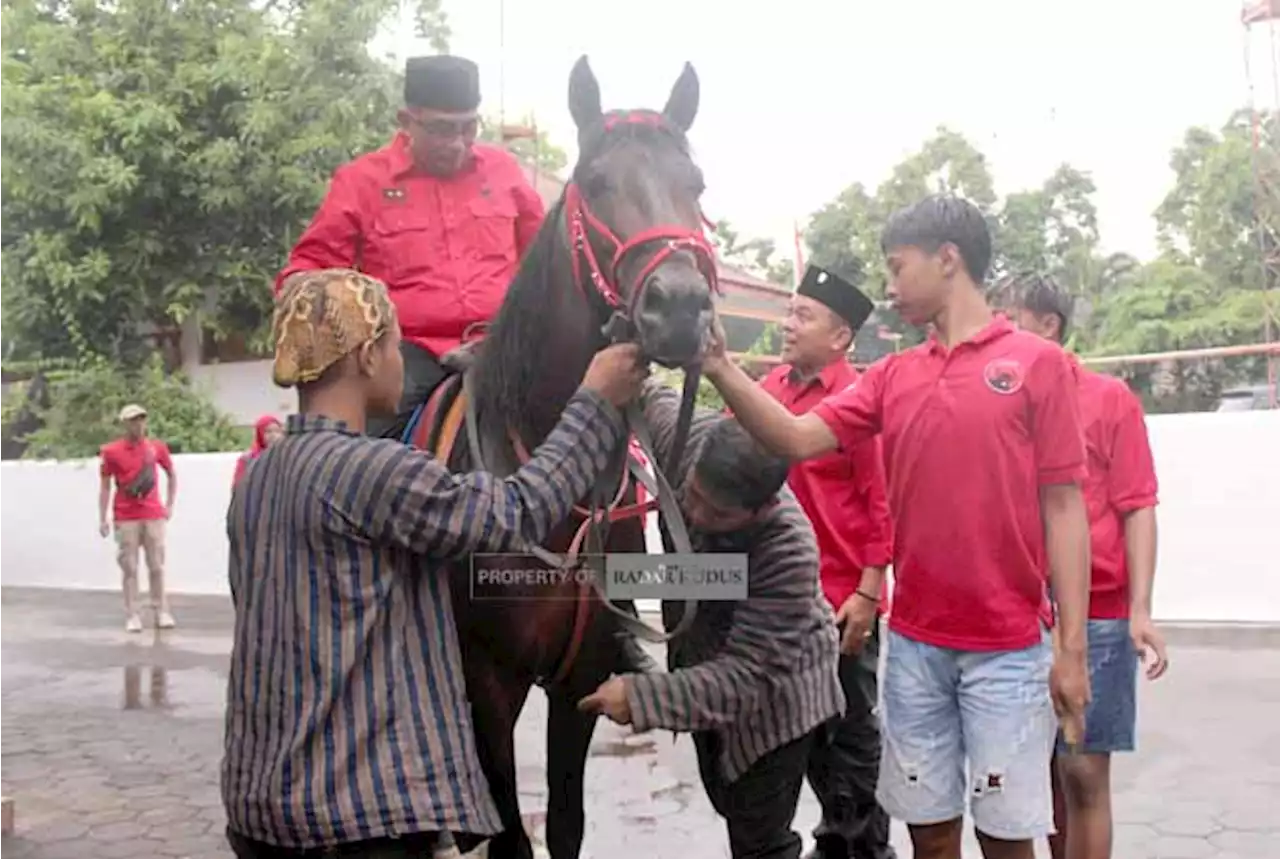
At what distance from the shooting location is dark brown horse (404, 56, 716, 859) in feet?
9.04

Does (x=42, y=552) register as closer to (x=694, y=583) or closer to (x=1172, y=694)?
(x=1172, y=694)

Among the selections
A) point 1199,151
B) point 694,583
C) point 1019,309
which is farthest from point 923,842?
point 1199,151

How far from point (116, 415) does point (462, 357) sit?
13881mm

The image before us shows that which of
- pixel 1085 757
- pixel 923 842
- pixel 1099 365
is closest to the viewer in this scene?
pixel 923 842

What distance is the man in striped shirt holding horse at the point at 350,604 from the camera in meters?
2.23

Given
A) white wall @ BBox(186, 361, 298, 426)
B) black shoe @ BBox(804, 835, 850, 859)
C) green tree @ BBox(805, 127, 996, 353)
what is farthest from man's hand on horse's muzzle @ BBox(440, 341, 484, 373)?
green tree @ BBox(805, 127, 996, 353)

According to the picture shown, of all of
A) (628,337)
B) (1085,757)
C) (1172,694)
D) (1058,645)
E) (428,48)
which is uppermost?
(428,48)

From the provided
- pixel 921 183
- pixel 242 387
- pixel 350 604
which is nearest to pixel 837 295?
pixel 350 604

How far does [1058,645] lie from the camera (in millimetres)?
2867

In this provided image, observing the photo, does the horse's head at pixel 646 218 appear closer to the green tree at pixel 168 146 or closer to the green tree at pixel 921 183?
the green tree at pixel 168 146

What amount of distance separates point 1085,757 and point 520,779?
9.95 feet

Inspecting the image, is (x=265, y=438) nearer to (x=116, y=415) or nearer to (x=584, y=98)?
(x=584, y=98)

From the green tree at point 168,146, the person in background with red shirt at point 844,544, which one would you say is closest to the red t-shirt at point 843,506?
the person in background with red shirt at point 844,544

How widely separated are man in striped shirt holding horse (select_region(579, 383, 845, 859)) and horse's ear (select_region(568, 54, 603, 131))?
737 mm
